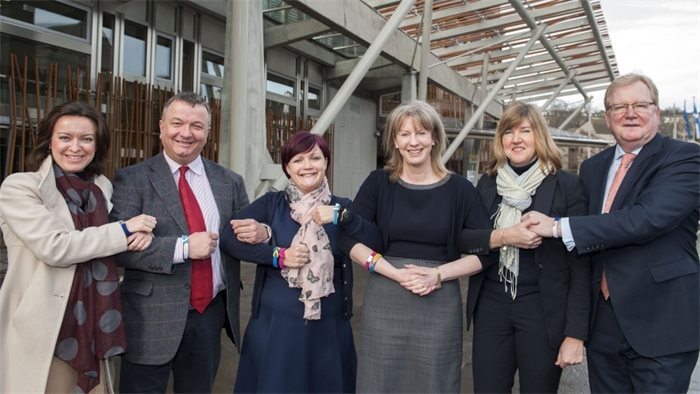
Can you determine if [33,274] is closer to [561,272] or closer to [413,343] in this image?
[413,343]

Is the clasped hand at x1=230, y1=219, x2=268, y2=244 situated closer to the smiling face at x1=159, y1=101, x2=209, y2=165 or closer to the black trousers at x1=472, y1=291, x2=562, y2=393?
the smiling face at x1=159, y1=101, x2=209, y2=165

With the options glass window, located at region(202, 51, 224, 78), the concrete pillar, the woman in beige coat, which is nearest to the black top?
the woman in beige coat

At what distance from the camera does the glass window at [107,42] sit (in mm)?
7312

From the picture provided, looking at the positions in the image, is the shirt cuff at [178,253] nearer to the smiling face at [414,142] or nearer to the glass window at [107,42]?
the smiling face at [414,142]

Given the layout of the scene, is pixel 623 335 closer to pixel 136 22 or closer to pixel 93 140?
pixel 93 140

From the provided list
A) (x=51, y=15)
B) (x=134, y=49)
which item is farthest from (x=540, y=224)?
(x=134, y=49)

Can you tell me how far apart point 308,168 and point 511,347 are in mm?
1224

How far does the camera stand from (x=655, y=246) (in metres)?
2.21

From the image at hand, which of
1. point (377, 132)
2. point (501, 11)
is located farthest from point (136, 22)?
point (501, 11)

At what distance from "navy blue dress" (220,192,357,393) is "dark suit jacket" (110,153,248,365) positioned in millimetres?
253

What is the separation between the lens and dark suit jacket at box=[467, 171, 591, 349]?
7.27 ft

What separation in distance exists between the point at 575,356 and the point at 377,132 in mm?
13661

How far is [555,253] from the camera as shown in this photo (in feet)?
7.50

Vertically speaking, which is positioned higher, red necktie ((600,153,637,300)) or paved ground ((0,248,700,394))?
red necktie ((600,153,637,300))
